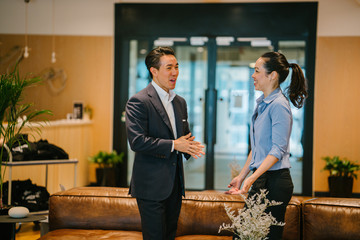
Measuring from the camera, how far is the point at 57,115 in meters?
7.73

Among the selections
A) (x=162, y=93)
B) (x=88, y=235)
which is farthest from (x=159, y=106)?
(x=88, y=235)

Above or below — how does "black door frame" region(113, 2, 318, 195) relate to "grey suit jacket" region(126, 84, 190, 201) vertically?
above

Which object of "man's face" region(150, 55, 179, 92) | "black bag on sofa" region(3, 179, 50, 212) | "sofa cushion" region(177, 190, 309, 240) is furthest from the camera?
"black bag on sofa" region(3, 179, 50, 212)

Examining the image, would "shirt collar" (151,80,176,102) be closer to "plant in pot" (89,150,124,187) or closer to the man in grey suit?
the man in grey suit

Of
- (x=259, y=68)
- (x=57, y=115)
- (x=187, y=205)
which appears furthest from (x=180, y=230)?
(x=57, y=115)

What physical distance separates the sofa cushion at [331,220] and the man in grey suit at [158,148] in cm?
93

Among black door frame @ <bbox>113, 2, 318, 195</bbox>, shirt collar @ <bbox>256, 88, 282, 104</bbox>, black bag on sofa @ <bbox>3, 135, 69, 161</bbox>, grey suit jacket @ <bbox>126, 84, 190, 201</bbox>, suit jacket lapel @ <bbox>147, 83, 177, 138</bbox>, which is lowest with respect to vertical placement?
black bag on sofa @ <bbox>3, 135, 69, 161</bbox>

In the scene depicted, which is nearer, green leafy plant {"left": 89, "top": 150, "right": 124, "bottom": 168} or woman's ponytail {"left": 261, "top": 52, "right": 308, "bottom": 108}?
woman's ponytail {"left": 261, "top": 52, "right": 308, "bottom": 108}

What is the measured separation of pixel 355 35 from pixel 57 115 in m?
5.16

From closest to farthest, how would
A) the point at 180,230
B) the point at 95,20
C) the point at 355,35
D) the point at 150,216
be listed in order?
1. the point at 150,216
2. the point at 180,230
3. the point at 355,35
4. the point at 95,20

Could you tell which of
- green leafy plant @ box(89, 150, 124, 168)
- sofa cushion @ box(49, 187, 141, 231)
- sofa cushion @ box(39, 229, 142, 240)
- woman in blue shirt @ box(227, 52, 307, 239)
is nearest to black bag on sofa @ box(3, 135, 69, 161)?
sofa cushion @ box(49, 187, 141, 231)

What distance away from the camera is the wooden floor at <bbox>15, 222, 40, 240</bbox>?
15.2 feet

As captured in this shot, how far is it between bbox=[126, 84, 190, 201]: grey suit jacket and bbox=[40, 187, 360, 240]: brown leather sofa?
664 mm

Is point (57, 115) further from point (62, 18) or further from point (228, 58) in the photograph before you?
point (228, 58)
